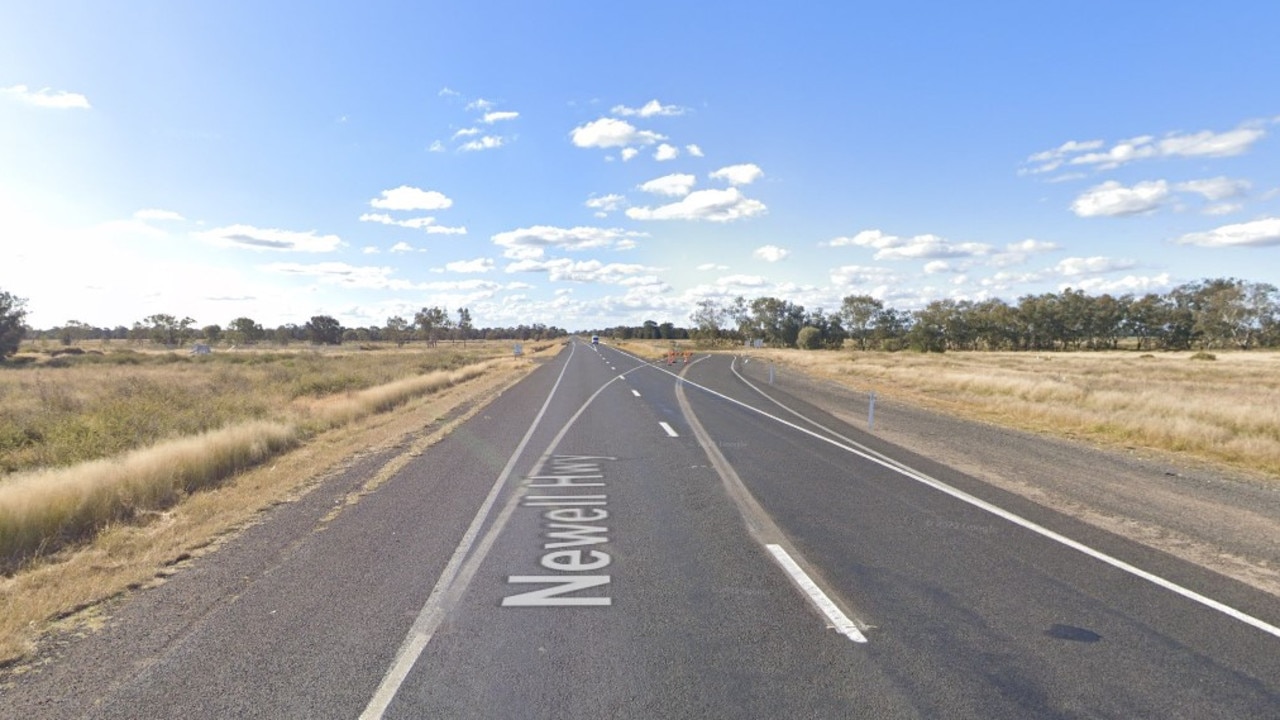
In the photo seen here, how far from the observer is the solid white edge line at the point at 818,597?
183 inches

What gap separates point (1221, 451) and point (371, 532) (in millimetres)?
15213

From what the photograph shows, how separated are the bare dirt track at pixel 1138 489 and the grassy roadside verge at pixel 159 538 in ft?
31.1

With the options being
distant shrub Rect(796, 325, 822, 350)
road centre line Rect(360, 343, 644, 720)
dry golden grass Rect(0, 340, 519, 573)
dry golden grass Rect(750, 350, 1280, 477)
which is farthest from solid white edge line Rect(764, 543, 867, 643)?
distant shrub Rect(796, 325, 822, 350)

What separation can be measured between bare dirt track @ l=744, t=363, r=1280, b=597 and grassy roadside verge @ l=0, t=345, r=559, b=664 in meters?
9.47

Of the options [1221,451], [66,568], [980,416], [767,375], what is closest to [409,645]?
[66,568]

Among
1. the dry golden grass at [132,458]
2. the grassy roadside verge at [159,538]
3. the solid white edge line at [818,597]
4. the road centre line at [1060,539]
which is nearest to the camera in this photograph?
the solid white edge line at [818,597]

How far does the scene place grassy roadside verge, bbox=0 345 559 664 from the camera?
203 inches

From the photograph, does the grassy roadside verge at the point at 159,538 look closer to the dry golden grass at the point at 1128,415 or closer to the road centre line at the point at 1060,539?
the road centre line at the point at 1060,539

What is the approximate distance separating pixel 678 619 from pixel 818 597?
3.83 feet

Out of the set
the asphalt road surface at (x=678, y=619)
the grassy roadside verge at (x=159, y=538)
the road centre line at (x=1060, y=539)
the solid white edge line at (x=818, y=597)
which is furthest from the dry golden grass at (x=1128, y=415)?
the grassy roadside verge at (x=159, y=538)

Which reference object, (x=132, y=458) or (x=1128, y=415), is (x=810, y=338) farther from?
(x=132, y=458)

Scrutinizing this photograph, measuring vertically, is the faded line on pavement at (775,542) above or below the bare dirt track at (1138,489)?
above

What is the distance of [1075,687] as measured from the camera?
3.89 meters

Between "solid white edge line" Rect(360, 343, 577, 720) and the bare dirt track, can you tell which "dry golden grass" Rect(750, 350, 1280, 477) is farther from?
"solid white edge line" Rect(360, 343, 577, 720)
